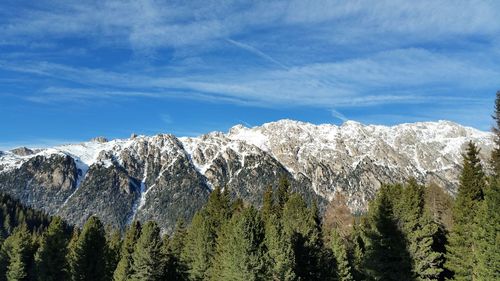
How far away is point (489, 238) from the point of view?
138ft

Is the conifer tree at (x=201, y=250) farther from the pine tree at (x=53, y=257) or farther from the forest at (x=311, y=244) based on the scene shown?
the pine tree at (x=53, y=257)

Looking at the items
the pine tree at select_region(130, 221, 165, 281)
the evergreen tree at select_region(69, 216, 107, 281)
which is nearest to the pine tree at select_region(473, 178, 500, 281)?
the pine tree at select_region(130, 221, 165, 281)

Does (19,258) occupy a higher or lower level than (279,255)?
lower

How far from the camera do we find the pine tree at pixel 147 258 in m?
63.9

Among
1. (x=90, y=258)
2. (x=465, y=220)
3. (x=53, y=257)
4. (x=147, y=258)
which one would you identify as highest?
(x=465, y=220)

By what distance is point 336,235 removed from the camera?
72812 millimetres

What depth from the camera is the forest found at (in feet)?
162

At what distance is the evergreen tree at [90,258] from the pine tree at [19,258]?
2670 centimetres

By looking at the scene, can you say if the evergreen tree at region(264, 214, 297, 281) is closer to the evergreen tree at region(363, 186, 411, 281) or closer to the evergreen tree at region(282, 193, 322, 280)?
the evergreen tree at region(282, 193, 322, 280)

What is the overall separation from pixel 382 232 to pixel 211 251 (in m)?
25.2

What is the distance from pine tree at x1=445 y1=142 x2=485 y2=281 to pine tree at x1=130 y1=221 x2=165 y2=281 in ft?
118

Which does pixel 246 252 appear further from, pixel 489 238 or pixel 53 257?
pixel 53 257

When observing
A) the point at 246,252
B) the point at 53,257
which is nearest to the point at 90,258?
the point at 53,257

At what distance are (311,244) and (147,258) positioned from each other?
21.6 meters
